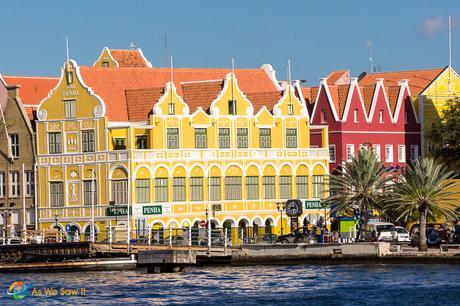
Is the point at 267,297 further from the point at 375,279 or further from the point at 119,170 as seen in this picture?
the point at 119,170

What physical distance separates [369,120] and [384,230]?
20681 mm

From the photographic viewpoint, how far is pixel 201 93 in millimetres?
146625

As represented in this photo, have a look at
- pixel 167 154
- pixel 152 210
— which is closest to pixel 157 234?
pixel 152 210

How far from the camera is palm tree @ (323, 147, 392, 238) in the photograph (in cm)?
13100

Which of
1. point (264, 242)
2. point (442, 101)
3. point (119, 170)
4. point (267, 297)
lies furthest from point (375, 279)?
point (442, 101)

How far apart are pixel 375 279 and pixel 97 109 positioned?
1482 inches

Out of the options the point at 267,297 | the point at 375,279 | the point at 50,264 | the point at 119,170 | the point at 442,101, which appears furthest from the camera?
the point at 442,101

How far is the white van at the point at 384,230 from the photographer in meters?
136

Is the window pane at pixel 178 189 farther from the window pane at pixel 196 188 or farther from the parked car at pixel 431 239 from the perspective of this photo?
the parked car at pixel 431 239

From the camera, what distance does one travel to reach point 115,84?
147 meters

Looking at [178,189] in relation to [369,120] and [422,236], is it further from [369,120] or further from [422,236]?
[422,236]

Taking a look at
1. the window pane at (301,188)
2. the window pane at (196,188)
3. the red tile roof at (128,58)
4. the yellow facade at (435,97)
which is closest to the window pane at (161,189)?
the window pane at (196,188)

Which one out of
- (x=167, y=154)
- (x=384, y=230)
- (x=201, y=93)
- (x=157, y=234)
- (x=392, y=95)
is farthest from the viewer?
(x=392, y=95)

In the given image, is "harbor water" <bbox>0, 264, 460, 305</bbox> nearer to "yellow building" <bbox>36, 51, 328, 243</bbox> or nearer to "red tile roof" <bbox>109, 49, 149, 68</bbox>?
"yellow building" <bbox>36, 51, 328, 243</bbox>
